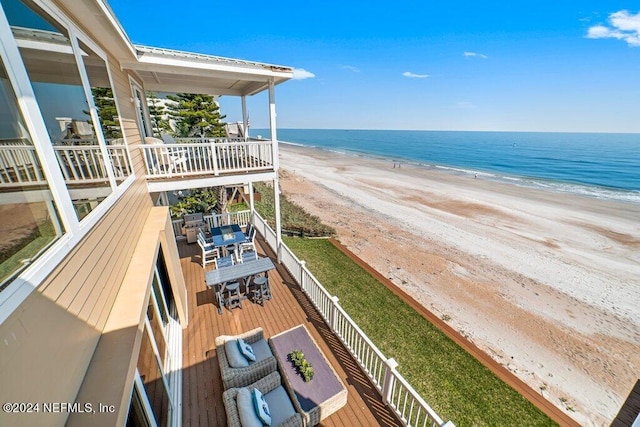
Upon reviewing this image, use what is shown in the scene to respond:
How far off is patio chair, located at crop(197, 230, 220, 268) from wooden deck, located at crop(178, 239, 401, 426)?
1.31 ft

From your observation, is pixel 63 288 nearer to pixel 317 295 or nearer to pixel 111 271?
pixel 111 271

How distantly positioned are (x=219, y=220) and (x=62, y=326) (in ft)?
31.8

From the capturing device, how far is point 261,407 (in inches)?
149

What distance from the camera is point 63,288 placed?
179 centimetres

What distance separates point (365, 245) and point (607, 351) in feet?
31.7

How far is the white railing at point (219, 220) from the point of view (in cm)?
1067

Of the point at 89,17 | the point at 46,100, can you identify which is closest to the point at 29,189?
the point at 46,100

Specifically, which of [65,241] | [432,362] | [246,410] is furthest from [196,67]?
[432,362]

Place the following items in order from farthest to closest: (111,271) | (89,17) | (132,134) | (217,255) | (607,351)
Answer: (217,255) → (607,351) → (132,134) → (89,17) → (111,271)

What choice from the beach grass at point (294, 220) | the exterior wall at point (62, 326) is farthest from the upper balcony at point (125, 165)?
the beach grass at point (294, 220)

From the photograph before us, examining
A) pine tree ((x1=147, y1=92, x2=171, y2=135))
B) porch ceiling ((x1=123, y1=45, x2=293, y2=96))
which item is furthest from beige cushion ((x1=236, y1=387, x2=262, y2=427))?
pine tree ((x1=147, y1=92, x2=171, y2=135))

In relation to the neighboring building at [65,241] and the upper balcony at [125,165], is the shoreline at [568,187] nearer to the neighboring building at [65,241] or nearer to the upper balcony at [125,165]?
the upper balcony at [125,165]

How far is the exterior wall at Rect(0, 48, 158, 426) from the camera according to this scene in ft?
3.94

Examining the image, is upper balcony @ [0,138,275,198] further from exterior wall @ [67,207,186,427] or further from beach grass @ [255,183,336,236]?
beach grass @ [255,183,336,236]
